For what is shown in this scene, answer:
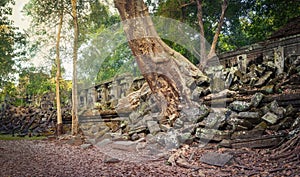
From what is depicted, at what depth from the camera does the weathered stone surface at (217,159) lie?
391cm

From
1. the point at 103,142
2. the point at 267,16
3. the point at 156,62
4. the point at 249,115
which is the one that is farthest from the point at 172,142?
the point at 267,16

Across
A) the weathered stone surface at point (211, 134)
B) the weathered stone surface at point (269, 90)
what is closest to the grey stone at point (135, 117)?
the weathered stone surface at point (211, 134)

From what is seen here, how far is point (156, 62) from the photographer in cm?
759

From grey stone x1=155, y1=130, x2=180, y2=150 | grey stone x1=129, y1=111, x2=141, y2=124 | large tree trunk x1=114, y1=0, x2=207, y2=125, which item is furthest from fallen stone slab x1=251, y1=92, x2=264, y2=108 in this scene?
grey stone x1=129, y1=111, x2=141, y2=124

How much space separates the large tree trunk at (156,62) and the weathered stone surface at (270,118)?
2546 millimetres

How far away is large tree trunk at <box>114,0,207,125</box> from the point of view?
7.36m

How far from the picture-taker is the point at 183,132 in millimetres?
5957

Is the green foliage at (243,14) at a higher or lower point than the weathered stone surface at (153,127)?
higher

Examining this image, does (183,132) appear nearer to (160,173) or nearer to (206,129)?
(206,129)

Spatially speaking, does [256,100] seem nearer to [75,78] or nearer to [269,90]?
[269,90]

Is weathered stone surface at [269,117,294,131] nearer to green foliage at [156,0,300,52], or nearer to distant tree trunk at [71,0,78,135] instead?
distant tree trunk at [71,0,78,135]

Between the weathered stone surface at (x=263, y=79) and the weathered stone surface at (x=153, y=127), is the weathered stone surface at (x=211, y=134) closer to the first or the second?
the weathered stone surface at (x=153, y=127)

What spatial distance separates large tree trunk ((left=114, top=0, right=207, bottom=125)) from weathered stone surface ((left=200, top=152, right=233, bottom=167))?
9.54ft

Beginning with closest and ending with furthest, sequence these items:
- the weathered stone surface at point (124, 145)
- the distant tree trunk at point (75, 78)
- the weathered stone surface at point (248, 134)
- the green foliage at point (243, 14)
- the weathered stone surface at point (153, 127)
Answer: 1. the weathered stone surface at point (248, 134)
2. the weathered stone surface at point (124, 145)
3. the weathered stone surface at point (153, 127)
4. the distant tree trunk at point (75, 78)
5. the green foliage at point (243, 14)
